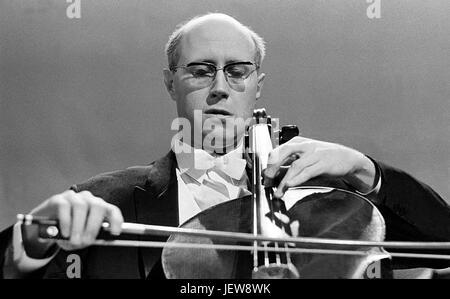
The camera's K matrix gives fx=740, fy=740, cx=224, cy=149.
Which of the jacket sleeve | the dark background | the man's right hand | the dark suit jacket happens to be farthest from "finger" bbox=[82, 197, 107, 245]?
the jacket sleeve

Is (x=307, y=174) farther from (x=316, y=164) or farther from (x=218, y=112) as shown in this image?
(x=218, y=112)

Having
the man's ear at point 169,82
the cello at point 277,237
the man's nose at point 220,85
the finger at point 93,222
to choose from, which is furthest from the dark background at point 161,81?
the finger at point 93,222

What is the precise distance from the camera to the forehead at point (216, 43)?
5.65ft

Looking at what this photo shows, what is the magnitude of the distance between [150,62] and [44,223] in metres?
0.55

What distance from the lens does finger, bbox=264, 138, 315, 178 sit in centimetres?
158

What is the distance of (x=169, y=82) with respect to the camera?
5.81 feet

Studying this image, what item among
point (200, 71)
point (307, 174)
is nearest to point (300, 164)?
point (307, 174)

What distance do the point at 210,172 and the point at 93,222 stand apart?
41cm

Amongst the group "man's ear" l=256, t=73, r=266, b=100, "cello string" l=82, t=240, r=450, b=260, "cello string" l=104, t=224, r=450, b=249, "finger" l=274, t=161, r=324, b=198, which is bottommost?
"cello string" l=82, t=240, r=450, b=260

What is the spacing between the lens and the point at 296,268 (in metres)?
1.47

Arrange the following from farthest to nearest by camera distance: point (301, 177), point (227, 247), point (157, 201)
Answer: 1. point (157, 201)
2. point (301, 177)
3. point (227, 247)

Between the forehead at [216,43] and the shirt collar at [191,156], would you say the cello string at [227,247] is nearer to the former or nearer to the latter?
the shirt collar at [191,156]

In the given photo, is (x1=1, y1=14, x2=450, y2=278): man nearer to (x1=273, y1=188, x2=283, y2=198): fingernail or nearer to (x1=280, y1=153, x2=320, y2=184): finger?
(x1=280, y1=153, x2=320, y2=184): finger

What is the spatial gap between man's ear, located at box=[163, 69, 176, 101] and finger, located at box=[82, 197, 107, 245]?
1.48ft
